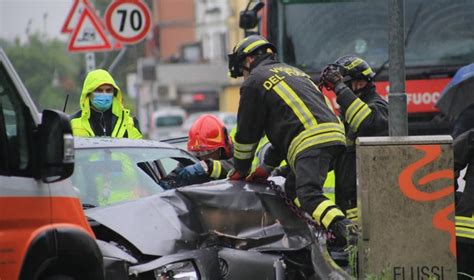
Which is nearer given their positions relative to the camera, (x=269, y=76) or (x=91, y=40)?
(x=269, y=76)

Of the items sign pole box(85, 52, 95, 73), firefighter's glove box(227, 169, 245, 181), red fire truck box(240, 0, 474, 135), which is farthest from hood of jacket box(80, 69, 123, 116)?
sign pole box(85, 52, 95, 73)

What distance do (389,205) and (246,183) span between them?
1008mm

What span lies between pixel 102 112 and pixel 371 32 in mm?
3821

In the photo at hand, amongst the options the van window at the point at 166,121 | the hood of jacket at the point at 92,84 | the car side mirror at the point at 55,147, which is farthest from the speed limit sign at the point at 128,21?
the van window at the point at 166,121

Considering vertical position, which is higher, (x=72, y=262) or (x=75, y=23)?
(x=75, y=23)

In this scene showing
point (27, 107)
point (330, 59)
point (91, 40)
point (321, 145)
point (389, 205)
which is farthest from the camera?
point (91, 40)

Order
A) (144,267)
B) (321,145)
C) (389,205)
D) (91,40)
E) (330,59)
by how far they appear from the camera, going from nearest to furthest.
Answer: (144,267), (389,205), (321,145), (330,59), (91,40)

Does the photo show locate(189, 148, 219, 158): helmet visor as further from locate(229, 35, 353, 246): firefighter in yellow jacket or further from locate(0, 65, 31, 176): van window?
locate(0, 65, 31, 176): van window

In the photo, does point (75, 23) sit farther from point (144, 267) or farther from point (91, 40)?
point (144, 267)

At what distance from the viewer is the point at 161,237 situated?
679cm

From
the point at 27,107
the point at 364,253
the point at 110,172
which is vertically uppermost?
Answer: the point at 27,107

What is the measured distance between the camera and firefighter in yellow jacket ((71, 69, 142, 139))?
9.66 meters

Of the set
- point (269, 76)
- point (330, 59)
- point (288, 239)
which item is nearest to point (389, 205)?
point (288, 239)

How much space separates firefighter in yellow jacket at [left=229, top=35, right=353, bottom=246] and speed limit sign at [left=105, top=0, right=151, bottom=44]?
6.43 m
